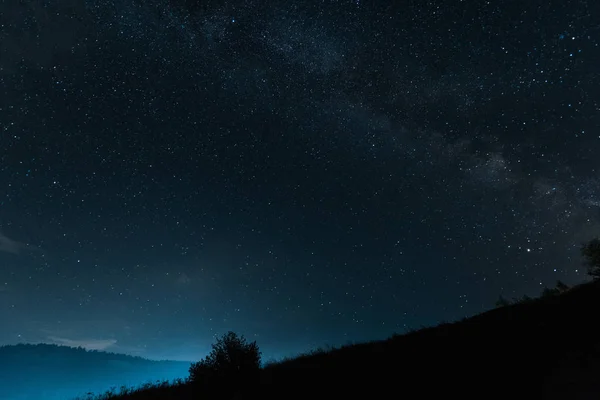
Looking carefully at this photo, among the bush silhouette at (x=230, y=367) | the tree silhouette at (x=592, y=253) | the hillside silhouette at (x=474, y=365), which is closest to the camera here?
the hillside silhouette at (x=474, y=365)

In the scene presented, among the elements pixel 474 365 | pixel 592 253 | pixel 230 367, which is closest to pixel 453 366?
pixel 474 365

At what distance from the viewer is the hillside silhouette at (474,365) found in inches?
306

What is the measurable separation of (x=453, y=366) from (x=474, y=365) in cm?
56

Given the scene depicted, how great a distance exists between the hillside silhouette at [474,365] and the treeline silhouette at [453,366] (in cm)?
2

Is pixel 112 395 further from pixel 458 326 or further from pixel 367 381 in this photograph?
pixel 458 326

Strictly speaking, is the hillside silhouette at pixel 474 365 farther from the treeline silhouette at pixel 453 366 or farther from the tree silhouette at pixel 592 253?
the tree silhouette at pixel 592 253

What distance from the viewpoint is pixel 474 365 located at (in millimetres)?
9281

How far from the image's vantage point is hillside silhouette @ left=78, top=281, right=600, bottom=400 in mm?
7773

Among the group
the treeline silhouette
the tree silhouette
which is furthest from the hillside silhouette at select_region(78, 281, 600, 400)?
the tree silhouette

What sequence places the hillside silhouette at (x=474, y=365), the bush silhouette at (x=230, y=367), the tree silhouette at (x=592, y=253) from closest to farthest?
the hillside silhouette at (x=474, y=365), the bush silhouette at (x=230, y=367), the tree silhouette at (x=592, y=253)

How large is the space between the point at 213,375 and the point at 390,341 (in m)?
8.00

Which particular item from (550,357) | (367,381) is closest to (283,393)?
(367,381)

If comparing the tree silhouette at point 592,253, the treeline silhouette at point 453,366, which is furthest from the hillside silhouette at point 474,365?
the tree silhouette at point 592,253

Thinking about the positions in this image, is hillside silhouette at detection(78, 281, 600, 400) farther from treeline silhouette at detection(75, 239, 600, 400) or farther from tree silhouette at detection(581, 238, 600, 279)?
tree silhouette at detection(581, 238, 600, 279)
